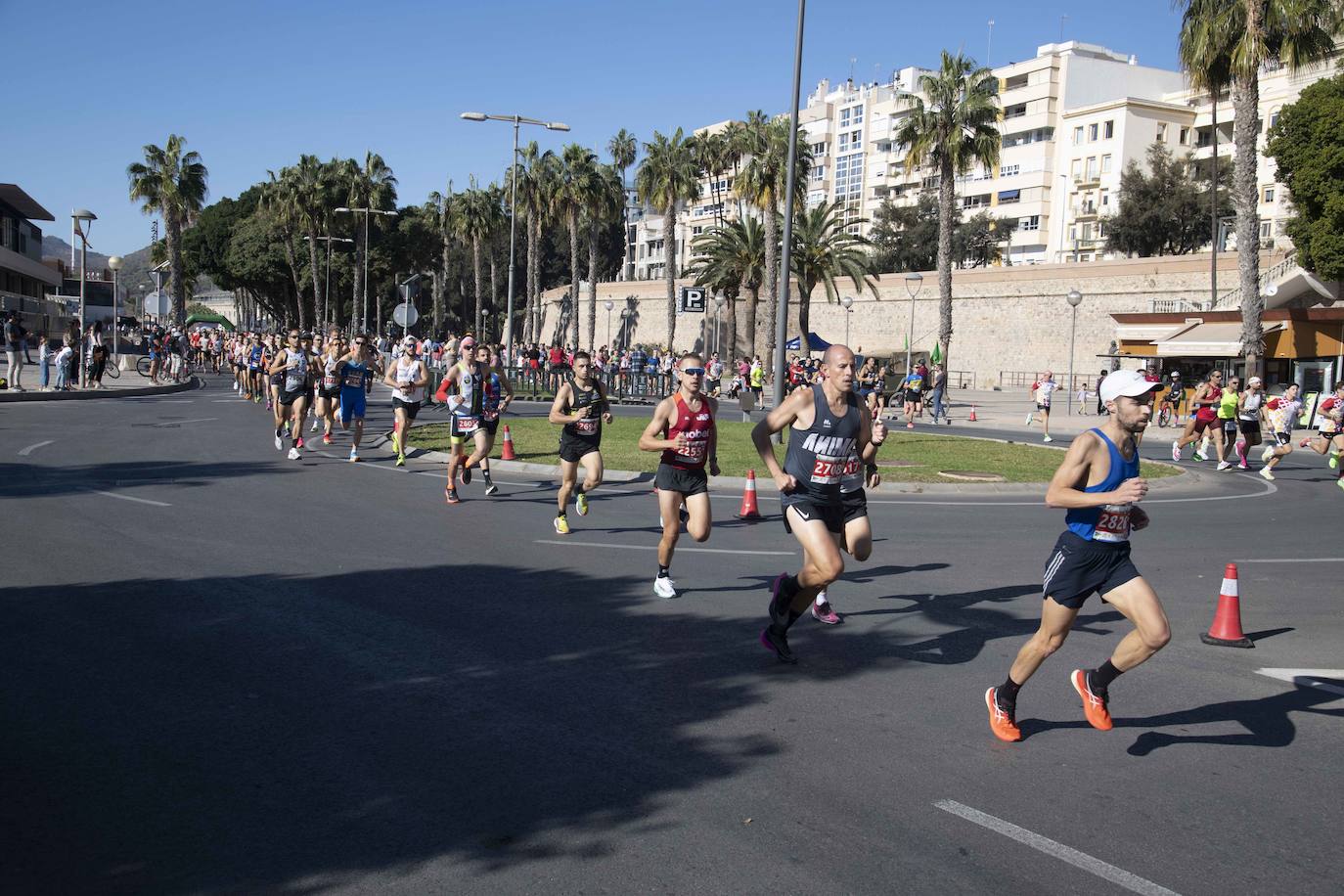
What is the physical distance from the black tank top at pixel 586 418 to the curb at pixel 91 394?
22.9m

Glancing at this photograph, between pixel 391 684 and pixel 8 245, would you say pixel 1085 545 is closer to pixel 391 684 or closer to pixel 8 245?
pixel 391 684

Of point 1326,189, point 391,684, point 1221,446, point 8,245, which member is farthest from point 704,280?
point 391,684

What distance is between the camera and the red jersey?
28.3ft

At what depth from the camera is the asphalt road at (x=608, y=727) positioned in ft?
13.5

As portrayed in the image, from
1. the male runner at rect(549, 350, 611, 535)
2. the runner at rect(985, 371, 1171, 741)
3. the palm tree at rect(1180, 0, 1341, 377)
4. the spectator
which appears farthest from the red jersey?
the palm tree at rect(1180, 0, 1341, 377)

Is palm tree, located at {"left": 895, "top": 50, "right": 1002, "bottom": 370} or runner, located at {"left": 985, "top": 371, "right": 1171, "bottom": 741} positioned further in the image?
palm tree, located at {"left": 895, "top": 50, "right": 1002, "bottom": 370}

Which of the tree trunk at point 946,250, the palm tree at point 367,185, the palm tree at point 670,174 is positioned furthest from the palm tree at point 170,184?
the tree trunk at point 946,250

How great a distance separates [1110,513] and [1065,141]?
268 ft

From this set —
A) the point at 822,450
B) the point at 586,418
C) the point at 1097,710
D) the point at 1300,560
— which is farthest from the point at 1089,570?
the point at 1300,560

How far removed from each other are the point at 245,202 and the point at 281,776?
96.3 m

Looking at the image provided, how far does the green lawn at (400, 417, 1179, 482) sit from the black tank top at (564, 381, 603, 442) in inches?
211

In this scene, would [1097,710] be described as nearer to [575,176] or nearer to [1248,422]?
[1248,422]

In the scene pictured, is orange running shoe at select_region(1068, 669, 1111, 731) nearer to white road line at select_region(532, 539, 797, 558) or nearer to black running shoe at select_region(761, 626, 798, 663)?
black running shoe at select_region(761, 626, 798, 663)

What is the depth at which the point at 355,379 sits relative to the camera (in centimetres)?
1747
